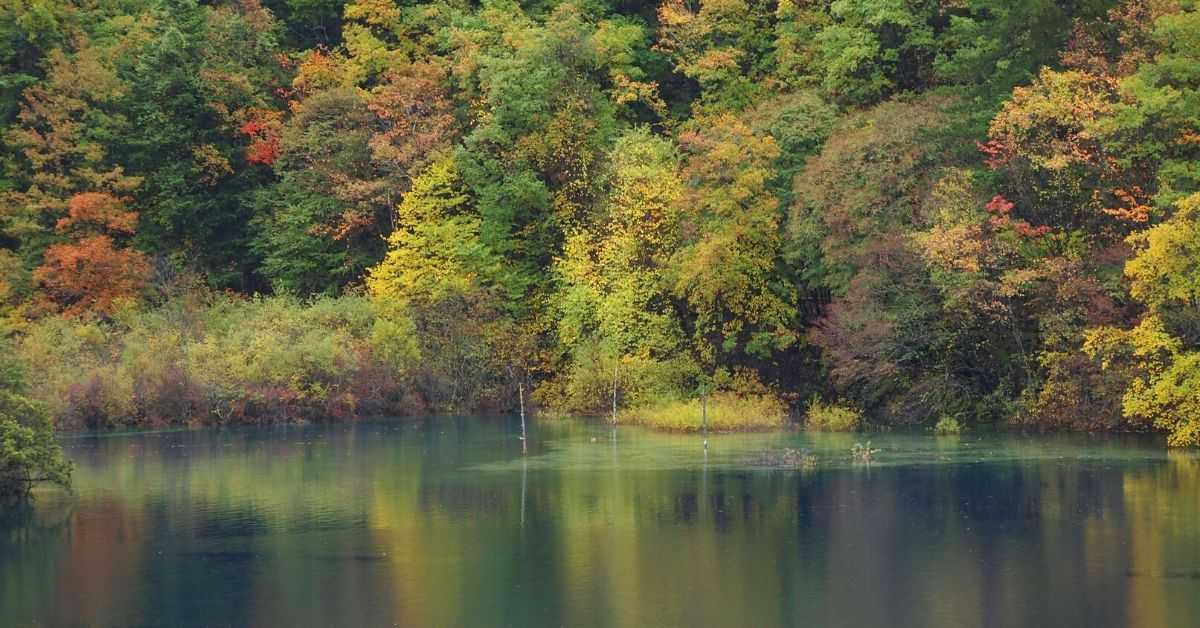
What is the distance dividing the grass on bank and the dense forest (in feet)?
0.78

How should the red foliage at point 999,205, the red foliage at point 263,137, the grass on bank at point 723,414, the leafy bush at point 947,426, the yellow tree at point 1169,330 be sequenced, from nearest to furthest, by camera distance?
the yellow tree at point 1169,330 < the red foliage at point 999,205 < the leafy bush at point 947,426 < the grass on bank at point 723,414 < the red foliage at point 263,137

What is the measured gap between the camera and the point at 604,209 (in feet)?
187

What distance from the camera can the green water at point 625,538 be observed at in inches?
922

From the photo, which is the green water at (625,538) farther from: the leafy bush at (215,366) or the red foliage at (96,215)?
the red foliage at (96,215)

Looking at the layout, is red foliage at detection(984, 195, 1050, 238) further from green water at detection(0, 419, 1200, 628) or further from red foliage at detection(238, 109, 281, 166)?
red foliage at detection(238, 109, 281, 166)

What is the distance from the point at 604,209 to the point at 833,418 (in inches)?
550

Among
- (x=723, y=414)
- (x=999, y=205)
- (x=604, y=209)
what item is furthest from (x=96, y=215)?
(x=999, y=205)

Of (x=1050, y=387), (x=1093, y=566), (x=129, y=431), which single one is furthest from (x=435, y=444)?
(x=1093, y=566)

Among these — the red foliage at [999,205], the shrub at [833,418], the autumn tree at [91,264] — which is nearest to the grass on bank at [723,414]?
the shrub at [833,418]

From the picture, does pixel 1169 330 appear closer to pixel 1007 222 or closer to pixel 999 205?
pixel 1007 222

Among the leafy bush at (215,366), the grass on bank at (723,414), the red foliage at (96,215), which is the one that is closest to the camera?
the grass on bank at (723,414)

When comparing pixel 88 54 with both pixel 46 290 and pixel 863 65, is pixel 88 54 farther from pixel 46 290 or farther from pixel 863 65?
pixel 863 65

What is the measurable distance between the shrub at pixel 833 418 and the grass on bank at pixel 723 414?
3.15 feet

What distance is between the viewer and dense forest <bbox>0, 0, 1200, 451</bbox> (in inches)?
1694
